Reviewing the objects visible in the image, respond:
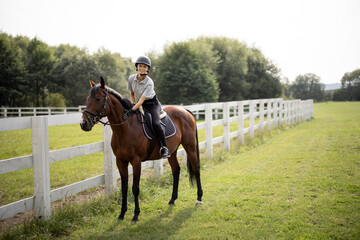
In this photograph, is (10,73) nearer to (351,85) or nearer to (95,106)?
(95,106)

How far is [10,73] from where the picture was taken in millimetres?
39156

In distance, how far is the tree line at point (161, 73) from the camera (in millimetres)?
36625

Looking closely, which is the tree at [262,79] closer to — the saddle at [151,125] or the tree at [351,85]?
the tree at [351,85]

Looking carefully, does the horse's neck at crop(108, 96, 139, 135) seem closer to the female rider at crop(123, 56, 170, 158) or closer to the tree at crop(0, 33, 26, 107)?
the female rider at crop(123, 56, 170, 158)

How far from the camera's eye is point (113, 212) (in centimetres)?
480

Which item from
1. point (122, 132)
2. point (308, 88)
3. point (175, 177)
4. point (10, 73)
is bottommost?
point (175, 177)

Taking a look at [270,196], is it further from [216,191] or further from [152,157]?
[152,157]

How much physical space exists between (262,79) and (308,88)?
7628 centimetres

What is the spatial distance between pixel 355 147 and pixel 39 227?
9881mm

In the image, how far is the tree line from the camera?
3662 cm

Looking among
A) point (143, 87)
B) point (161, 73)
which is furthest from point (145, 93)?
point (161, 73)

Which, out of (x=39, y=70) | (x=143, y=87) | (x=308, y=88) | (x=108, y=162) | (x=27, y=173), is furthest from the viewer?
(x=308, y=88)

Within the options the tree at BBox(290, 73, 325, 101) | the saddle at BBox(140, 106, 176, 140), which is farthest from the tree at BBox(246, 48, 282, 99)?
the tree at BBox(290, 73, 325, 101)

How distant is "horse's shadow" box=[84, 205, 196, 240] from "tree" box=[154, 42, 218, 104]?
31482 mm
